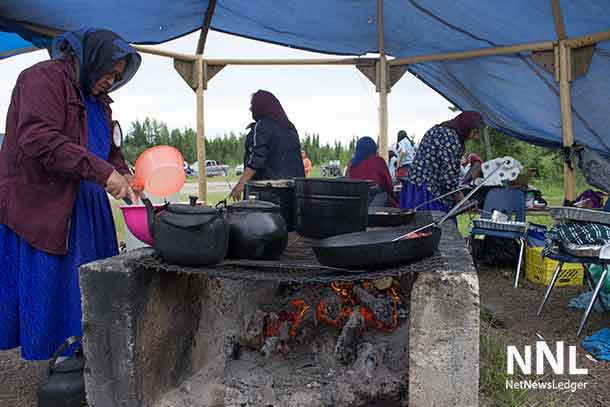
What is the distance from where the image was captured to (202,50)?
20.7 feet

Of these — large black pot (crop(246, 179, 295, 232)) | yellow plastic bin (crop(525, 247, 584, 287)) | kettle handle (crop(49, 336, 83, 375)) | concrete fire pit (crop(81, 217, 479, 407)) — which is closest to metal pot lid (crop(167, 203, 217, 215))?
concrete fire pit (crop(81, 217, 479, 407))

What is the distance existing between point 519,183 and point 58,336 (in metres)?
5.22

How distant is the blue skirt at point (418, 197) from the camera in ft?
15.1

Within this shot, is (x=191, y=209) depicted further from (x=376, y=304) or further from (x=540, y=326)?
(x=540, y=326)

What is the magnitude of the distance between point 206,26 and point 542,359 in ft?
16.8

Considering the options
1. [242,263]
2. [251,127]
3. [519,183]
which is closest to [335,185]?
[242,263]

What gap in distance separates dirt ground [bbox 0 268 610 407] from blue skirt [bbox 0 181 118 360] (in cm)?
46

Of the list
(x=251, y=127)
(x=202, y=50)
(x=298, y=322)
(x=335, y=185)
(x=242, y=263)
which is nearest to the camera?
(x=242, y=263)

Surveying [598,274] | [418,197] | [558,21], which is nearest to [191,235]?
[418,197]

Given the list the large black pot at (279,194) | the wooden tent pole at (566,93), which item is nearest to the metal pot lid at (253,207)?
the large black pot at (279,194)

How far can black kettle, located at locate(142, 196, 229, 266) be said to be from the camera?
1.72 metres

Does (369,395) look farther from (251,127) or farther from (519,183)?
(519,183)

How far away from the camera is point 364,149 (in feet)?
18.3

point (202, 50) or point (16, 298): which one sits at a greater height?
point (202, 50)
